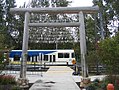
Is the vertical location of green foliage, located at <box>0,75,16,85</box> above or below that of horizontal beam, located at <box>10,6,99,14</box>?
below

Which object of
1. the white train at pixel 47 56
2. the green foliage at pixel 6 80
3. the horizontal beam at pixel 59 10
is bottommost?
the white train at pixel 47 56

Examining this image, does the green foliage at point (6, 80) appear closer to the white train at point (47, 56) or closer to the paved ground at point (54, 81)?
the paved ground at point (54, 81)

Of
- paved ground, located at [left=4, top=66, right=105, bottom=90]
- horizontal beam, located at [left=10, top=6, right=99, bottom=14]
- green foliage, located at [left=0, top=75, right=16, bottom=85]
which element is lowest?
paved ground, located at [left=4, top=66, right=105, bottom=90]

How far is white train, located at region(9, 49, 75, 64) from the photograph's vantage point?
47.8 metres

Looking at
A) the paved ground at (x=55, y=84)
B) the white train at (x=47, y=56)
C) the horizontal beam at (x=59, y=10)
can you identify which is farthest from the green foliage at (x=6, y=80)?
the white train at (x=47, y=56)

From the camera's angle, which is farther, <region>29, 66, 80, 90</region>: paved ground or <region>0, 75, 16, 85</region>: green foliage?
<region>29, 66, 80, 90</region>: paved ground

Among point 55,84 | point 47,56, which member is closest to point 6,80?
point 55,84

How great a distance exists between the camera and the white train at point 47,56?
47.8 m

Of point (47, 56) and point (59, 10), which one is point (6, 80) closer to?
point (59, 10)

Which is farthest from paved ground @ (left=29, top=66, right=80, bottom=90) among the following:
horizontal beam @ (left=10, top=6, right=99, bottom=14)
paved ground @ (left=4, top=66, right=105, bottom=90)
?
horizontal beam @ (left=10, top=6, right=99, bottom=14)

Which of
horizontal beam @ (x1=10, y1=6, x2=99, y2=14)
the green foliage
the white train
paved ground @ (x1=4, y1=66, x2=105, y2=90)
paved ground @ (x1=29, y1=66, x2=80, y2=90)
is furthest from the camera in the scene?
the white train

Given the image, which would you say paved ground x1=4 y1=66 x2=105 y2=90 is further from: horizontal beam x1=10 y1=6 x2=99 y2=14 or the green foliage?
horizontal beam x1=10 y1=6 x2=99 y2=14

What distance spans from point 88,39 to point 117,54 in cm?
3779

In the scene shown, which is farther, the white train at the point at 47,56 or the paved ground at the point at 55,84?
the white train at the point at 47,56
